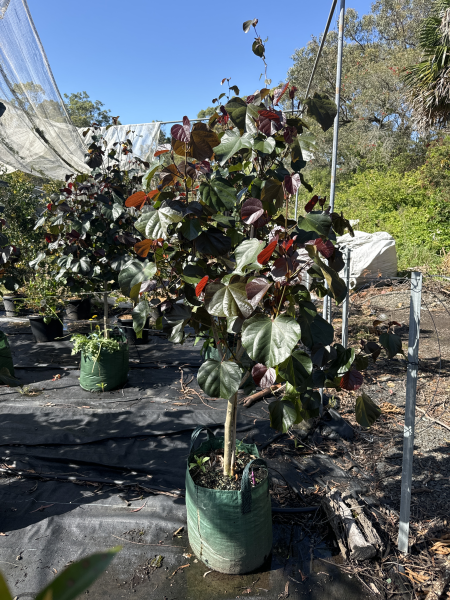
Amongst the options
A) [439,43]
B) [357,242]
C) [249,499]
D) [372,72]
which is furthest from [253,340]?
[372,72]

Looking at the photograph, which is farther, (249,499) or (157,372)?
(157,372)

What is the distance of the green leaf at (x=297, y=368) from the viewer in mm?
1251

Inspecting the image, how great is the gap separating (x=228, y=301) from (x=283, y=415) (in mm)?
467

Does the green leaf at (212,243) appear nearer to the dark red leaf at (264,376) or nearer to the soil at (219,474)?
the dark red leaf at (264,376)

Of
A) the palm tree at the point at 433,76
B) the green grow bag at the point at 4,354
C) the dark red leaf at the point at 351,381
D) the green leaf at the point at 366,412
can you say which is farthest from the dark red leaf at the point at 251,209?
the palm tree at the point at 433,76

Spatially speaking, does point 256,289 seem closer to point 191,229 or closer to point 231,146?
point 191,229

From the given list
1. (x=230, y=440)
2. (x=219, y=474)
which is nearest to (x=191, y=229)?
(x=230, y=440)

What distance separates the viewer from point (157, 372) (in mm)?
3891

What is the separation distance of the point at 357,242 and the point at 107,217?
465cm

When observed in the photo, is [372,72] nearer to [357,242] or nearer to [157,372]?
[357,242]

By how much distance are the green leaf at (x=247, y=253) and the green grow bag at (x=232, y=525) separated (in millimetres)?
850

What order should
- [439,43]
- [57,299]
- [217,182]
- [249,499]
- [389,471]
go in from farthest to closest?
1. [439,43]
2. [57,299]
3. [389,471]
4. [249,499]
5. [217,182]

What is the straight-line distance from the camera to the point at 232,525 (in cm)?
166

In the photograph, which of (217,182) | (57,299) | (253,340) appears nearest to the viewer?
(253,340)
